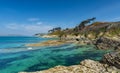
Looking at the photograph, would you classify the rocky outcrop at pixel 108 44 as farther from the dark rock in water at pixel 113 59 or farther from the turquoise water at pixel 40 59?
the dark rock in water at pixel 113 59

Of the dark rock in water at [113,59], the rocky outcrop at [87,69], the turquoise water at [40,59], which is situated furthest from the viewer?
the turquoise water at [40,59]

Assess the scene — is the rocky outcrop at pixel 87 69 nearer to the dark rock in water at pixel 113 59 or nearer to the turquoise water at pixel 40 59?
the dark rock in water at pixel 113 59

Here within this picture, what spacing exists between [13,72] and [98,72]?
17.3 m

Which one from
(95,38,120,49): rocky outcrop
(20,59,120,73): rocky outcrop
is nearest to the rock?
(95,38,120,49): rocky outcrop

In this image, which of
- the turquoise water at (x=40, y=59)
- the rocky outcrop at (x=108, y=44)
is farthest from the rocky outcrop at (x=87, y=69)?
the rocky outcrop at (x=108, y=44)

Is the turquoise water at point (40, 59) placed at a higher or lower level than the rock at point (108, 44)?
lower

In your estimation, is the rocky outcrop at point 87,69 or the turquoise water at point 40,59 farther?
the turquoise water at point 40,59

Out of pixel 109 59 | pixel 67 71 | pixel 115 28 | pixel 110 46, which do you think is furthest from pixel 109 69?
pixel 115 28

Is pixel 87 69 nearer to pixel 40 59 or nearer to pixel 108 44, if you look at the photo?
pixel 40 59

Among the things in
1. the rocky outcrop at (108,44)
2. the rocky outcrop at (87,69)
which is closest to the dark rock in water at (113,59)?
the rocky outcrop at (87,69)

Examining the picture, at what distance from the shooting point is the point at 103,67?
29.4m

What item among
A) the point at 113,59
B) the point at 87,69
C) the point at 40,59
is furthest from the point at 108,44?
the point at 87,69

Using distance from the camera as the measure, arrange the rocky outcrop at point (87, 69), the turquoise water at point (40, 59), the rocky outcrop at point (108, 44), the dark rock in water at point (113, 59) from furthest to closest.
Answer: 1. the rocky outcrop at point (108, 44)
2. the turquoise water at point (40, 59)
3. the dark rock in water at point (113, 59)
4. the rocky outcrop at point (87, 69)

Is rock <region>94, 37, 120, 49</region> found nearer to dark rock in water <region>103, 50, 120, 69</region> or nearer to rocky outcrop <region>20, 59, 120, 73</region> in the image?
dark rock in water <region>103, 50, 120, 69</region>
